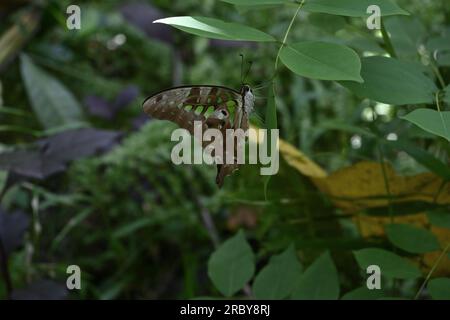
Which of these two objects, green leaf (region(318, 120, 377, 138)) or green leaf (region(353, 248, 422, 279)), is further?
green leaf (region(318, 120, 377, 138))

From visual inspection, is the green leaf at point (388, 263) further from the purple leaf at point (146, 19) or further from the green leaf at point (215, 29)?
the purple leaf at point (146, 19)

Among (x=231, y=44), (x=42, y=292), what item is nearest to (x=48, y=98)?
(x=231, y=44)

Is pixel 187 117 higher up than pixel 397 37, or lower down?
lower down

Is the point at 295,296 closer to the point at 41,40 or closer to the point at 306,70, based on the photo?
the point at 306,70

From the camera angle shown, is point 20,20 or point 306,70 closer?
point 306,70

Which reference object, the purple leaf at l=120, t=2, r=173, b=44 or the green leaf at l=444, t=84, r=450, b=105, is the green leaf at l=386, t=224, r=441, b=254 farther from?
the purple leaf at l=120, t=2, r=173, b=44

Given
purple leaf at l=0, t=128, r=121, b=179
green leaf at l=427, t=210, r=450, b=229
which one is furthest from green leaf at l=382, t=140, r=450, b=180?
purple leaf at l=0, t=128, r=121, b=179

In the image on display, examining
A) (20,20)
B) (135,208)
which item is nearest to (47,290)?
(135,208)

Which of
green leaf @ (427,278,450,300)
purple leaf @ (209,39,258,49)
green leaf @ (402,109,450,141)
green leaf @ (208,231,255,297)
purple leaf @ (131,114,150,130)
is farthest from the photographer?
purple leaf @ (209,39,258,49)
